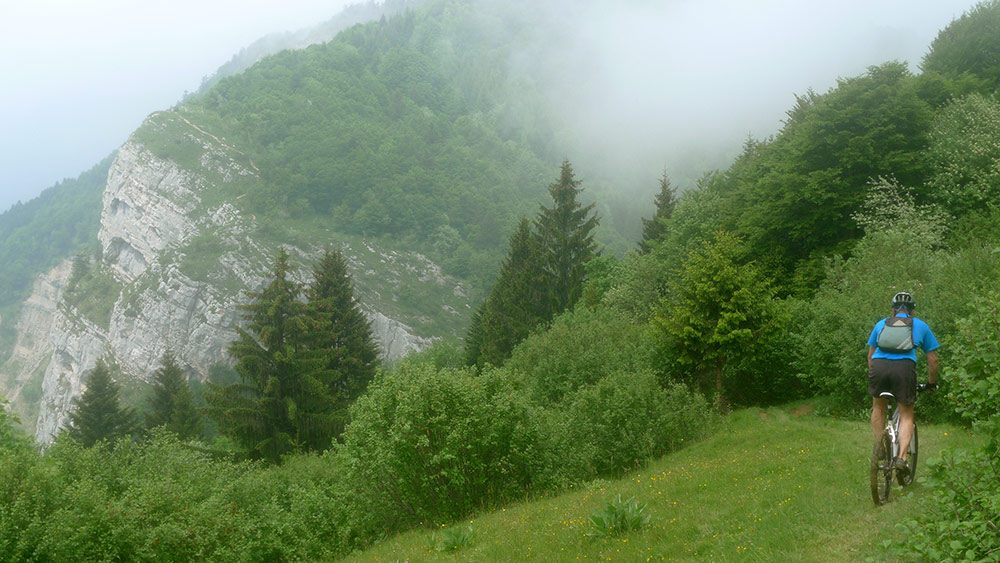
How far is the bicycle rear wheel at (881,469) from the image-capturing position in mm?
7957

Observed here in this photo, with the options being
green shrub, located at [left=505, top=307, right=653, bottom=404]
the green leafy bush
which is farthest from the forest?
green shrub, located at [left=505, top=307, right=653, bottom=404]

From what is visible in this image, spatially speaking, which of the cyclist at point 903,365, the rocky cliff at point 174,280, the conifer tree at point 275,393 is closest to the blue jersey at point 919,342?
the cyclist at point 903,365

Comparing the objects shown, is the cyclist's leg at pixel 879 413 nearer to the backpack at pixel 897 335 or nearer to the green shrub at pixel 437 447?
the backpack at pixel 897 335

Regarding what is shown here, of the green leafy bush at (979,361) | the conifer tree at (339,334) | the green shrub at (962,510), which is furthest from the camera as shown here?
the conifer tree at (339,334)

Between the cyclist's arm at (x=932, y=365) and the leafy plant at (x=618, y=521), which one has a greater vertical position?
the cyclist's arm at (x=932, y=365)

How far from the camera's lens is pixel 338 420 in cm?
3519

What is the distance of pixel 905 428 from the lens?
8.07m

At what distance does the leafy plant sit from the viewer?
8867mm

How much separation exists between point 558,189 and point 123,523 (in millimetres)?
50990

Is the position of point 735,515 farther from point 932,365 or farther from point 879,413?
point 932,365

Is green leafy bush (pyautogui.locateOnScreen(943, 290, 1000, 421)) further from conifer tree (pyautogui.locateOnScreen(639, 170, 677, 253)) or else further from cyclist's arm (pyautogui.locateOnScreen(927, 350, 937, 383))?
conifer tree (pyautogui.locateOnScreen(639, 170, 677, 253))

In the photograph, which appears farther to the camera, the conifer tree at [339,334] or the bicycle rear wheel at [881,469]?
the conifer tree at [339,334]

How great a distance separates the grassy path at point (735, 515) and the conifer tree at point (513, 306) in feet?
125

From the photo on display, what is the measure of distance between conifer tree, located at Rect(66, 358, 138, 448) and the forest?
186 millimetres
